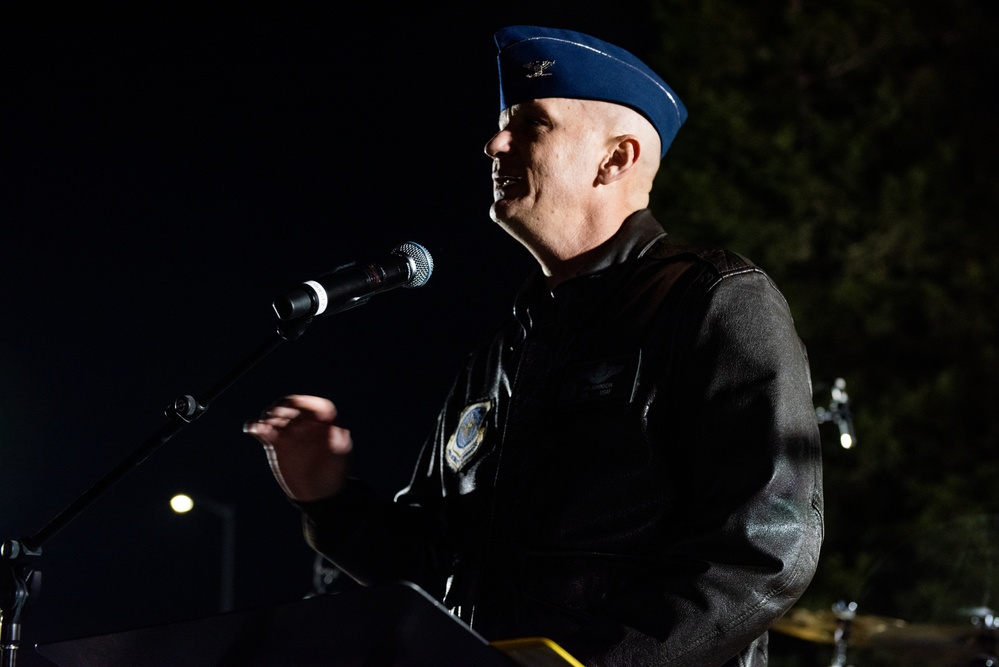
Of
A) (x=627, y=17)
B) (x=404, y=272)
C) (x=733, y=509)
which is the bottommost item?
(x=733, y=509)

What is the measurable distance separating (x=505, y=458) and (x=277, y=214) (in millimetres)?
1774

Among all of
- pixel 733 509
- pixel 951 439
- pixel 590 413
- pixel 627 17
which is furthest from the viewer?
pixel 951 439

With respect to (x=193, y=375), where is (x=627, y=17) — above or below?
above

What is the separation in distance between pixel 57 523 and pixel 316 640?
2.15 ft

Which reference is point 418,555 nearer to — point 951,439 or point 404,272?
point 404,272

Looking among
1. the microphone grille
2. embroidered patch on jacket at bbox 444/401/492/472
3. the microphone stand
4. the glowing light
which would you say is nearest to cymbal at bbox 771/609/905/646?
the glowing light

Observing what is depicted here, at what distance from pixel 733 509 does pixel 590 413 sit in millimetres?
A: 311

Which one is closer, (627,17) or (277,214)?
(277,214)

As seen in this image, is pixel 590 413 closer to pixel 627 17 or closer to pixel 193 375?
pixel 193 375

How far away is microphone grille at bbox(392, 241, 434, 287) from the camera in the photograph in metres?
1.79

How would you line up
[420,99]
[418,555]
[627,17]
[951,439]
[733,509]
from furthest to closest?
1. [951,439]
2. [627,17]
3. [420,99]
4. [418,555]
5. [733,509]

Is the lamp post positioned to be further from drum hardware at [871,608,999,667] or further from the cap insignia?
drum hardware at [871,608,999,667]

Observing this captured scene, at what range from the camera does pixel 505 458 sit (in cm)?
185

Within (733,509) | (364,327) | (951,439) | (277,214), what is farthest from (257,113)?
(951,439)
